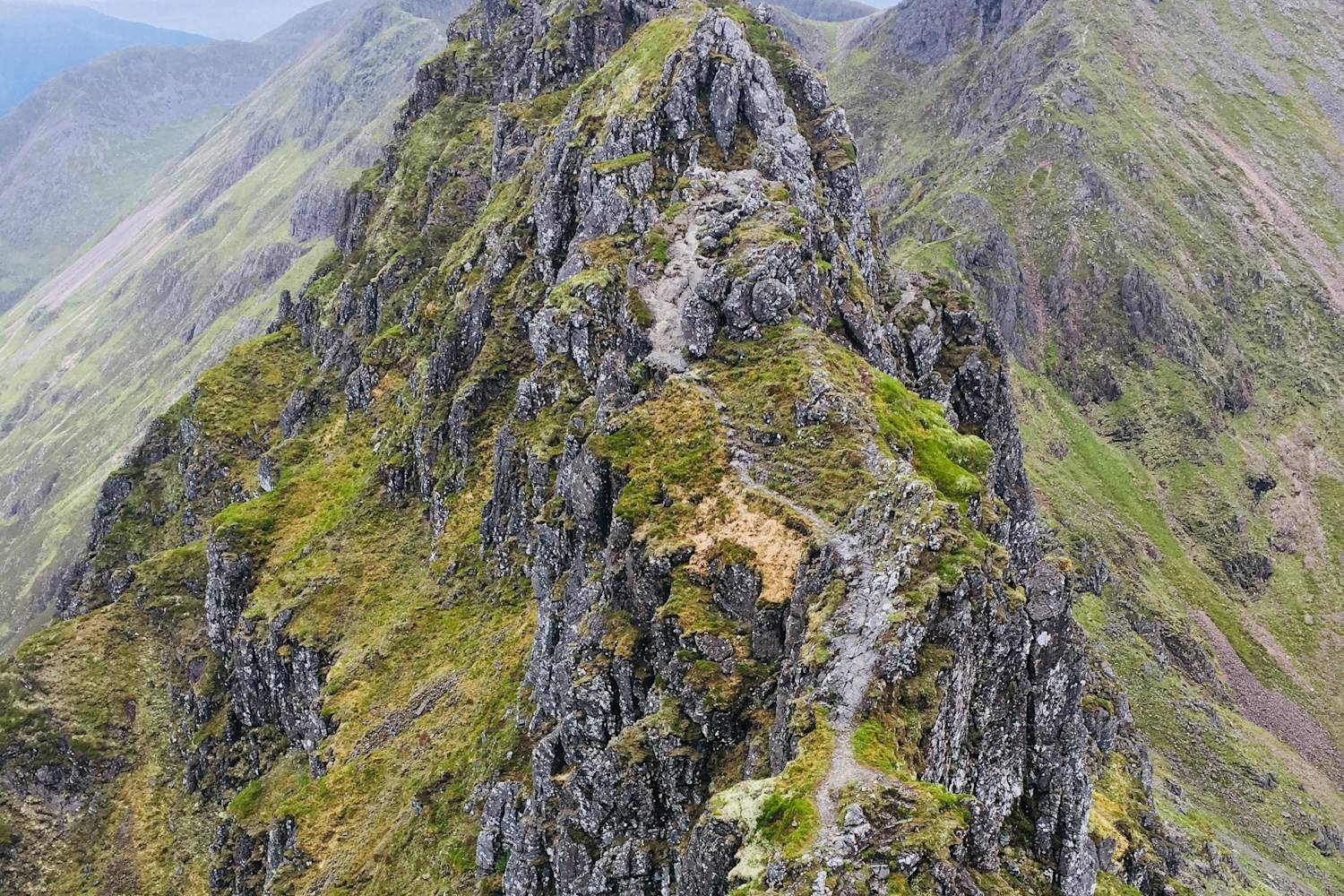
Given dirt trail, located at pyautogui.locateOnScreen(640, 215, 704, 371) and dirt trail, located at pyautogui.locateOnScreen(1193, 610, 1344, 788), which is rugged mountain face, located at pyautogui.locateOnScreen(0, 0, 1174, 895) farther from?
dirt trail, located at pyautogui.locateOnScreen(1193, 610, 1344, 788)

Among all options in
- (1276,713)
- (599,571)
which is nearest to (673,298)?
(599,571)

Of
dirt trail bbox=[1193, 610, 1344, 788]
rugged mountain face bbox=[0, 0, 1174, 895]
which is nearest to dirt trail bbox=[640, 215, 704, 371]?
rugged mountain face bbox=[0, 0, 1174, 895]

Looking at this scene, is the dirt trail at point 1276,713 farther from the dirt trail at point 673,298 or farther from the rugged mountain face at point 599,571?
the dirt trail at point 673,298

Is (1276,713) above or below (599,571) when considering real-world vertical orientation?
below

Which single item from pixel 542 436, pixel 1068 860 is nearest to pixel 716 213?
pixel 542 436

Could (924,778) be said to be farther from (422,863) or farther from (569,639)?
(422,863)

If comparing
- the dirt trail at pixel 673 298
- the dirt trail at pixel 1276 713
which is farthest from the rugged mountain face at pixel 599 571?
the dirt trail at pixel 1276 713

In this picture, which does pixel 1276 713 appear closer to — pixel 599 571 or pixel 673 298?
pixel 673 298
